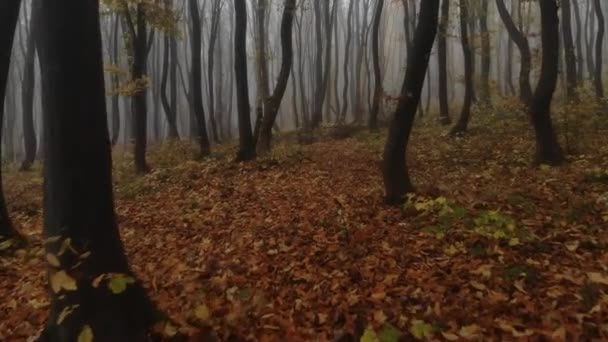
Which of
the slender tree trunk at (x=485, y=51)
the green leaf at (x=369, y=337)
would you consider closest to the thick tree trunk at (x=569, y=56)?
the slender tree trunk at (x=485, y=51)

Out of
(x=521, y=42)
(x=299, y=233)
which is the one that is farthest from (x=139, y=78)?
(x=521, y=42)

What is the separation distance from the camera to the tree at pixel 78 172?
346 centimetres

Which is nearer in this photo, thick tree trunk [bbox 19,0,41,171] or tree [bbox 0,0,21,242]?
tree [bbox 0,0,21,242]

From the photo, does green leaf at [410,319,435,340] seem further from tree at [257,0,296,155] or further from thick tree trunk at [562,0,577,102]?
thick tree trunk at [562,0,577,102]

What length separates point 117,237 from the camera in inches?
149

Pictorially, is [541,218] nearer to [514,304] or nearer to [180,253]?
[514,304]

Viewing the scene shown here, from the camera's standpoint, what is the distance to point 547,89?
8852mm

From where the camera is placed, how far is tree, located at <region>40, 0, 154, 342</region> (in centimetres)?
346

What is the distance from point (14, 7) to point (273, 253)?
5144 mm

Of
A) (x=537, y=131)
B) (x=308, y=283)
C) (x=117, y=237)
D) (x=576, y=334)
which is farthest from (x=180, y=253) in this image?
(x=537, y=131)

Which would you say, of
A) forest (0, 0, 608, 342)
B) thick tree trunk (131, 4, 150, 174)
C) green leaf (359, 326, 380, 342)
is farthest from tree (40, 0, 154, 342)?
thick tree trunk (131, 4, 150, 174)

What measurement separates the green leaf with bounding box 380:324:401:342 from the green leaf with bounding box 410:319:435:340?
13 cm

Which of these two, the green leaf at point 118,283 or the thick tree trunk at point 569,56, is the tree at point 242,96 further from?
the green leaf at point 118,283

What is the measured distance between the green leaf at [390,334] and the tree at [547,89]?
277 inches
